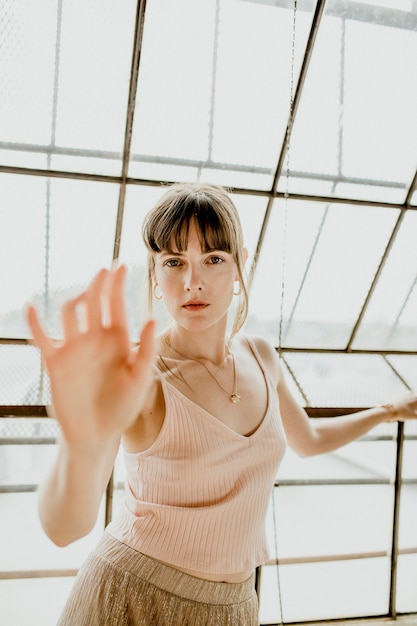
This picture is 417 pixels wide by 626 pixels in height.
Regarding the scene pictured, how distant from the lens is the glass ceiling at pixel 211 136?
3963mm

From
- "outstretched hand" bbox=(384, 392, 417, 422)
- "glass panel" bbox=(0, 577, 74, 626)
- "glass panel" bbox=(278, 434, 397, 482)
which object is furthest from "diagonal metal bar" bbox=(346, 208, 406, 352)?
"glass panel" bbox=(0, 577, 74, 626)

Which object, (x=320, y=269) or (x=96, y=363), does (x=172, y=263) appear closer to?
(x=96, y=363)

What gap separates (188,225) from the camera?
105 centimetres

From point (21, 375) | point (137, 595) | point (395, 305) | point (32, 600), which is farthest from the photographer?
point (395, 305)

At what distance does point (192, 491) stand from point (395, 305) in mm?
5922

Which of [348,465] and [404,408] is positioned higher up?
[404,408]

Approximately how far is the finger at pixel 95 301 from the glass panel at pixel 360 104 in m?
4.12

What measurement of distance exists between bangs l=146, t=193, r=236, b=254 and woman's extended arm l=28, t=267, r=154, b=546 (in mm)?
395

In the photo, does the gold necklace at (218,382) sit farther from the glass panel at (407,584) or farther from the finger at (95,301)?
the glass panel at (407,584)

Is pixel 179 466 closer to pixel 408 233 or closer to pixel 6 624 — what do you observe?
pixel 6 624

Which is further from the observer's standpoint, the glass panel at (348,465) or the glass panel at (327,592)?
the glass panel at (348,465)

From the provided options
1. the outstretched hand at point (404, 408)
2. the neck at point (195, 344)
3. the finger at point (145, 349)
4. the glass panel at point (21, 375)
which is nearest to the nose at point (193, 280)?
the neck at point (195, 344)

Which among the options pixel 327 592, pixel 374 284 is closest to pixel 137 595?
pixel 327 592

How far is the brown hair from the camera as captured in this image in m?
1.05
